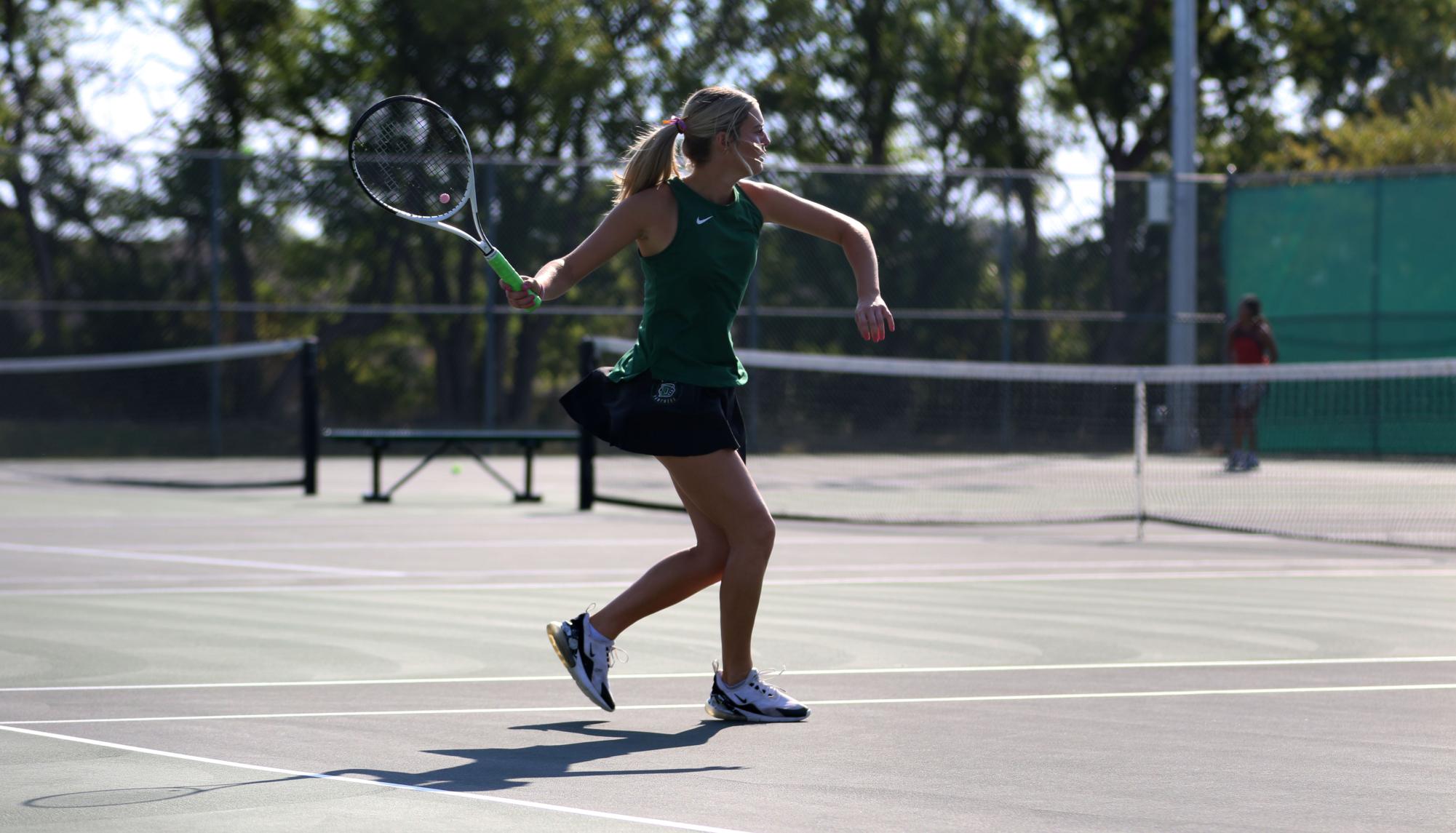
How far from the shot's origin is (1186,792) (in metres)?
4.53

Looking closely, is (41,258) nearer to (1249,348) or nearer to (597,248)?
(1249,348)

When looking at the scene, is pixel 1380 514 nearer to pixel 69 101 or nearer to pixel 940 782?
pixel 940 782

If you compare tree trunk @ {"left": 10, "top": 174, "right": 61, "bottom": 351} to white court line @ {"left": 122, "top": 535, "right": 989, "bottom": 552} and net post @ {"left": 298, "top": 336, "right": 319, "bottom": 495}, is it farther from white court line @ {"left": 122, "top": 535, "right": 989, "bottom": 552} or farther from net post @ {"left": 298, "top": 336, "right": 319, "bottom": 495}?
white court line @ {"left": 122, "top": 535, "right": 989, "bottom": 552}

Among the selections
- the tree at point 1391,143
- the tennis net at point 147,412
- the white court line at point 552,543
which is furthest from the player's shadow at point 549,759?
the tree at point 1391,143

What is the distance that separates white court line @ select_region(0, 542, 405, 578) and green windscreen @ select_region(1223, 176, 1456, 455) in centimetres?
1375

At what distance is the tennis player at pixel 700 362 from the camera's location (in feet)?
17.9

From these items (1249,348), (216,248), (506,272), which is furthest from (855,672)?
(216,248)

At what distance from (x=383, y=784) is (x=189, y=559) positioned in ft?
19.9

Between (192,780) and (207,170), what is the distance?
1748 centimetres

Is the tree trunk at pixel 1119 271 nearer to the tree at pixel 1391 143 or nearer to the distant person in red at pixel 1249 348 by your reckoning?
the distant person in red at pixel 1249 348

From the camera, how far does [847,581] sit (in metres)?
9.37

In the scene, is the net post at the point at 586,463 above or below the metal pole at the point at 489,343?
below

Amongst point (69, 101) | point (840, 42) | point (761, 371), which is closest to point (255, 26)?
point (69, 101)

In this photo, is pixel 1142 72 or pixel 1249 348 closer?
pixel 1249 348
